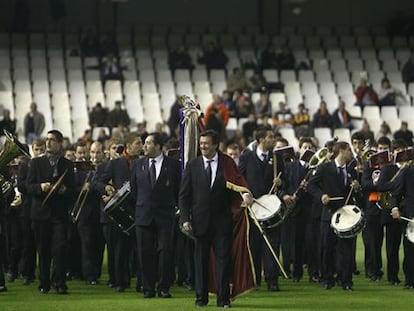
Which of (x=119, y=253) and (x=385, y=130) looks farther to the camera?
(x=385, y=130)

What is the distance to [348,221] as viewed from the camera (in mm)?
20094

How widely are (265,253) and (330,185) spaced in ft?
4.50

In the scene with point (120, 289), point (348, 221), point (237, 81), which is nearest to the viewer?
point (348, 221)

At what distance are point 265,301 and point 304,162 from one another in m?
4.07

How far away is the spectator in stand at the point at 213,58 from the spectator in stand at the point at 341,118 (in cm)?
480

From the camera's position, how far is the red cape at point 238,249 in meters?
18.1

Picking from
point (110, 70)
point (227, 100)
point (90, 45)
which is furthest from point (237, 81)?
point (90, 45)

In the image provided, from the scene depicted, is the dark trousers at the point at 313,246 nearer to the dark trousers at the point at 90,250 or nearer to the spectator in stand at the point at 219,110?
the dark trousers at the point at 90,250

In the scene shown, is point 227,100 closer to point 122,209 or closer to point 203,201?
point 122,209

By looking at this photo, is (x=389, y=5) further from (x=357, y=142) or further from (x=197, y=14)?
(x=357, y=142)

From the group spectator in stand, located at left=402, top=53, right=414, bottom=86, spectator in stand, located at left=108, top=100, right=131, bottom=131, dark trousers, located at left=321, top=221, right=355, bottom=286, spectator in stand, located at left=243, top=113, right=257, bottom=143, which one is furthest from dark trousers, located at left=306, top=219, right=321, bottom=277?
spectator in stand, located at left=402, top=53, right=414, bottom=86

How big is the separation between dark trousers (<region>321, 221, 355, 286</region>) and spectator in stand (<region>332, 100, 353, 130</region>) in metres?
16.7

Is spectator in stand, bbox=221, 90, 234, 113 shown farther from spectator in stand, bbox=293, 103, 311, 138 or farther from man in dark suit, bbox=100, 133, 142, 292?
man in dark suit, bbox=100, 133, 142, 292

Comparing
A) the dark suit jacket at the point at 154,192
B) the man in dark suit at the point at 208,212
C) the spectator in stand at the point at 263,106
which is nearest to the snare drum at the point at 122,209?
the dark suit jacket at the point at 154,192
